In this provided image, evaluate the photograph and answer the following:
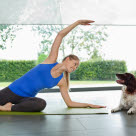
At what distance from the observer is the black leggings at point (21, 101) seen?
9.08ft

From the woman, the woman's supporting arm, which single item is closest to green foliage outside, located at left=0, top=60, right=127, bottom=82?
the woman's supporting arm

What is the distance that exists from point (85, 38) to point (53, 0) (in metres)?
2.42

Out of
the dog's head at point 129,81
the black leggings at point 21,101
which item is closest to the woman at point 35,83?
the black leggings at point 21,101

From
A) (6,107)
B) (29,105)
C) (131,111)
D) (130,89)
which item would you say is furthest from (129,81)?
(6,107)

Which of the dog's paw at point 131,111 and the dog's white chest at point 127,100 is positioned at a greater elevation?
the dog's white chest at point 127,100

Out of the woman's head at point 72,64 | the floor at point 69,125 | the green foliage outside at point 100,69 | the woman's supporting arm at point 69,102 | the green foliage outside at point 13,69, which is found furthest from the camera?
the green foliage outside at point 100,69

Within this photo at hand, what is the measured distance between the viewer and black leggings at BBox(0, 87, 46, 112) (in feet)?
9.08

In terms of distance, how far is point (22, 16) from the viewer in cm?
592

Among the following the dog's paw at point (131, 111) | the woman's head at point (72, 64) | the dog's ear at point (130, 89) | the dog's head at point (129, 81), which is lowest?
the dog's paw at point (131, 111)

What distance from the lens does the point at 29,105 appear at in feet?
9.07

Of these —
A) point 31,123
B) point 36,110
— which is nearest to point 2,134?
point 31,123

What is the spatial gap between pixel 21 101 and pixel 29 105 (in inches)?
4.8

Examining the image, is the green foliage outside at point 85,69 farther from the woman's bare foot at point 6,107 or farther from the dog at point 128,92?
the woman's bare foot at point 6,107

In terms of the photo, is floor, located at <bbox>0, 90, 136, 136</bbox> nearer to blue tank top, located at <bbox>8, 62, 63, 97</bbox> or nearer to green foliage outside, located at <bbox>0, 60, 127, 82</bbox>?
blue tank top, located at <bbox>8, 62, 63, 97</bbox>
